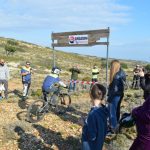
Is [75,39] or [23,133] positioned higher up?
[75,39]

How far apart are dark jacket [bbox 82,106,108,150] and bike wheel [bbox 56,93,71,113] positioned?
6.40 metres

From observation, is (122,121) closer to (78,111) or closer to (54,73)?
(54,73)

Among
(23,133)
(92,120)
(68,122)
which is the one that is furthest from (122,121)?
(68,122)

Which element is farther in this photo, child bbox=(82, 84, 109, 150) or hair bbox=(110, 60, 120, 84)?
hair bbox=(110, 60, 120, 84)

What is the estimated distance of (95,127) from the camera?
544 centimetres

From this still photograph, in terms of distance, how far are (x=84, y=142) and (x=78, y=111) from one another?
719 cm

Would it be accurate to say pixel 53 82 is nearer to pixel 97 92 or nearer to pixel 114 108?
pixel 114 108

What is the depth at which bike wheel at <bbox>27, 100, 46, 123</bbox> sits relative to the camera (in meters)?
11.1

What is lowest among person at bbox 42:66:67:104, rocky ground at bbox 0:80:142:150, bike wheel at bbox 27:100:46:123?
rocky ground at bbox 0:80:142:150

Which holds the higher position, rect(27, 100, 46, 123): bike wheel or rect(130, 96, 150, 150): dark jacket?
rect(130, 96, 150, 150): dark jacket

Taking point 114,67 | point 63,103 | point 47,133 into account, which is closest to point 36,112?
point 47,133

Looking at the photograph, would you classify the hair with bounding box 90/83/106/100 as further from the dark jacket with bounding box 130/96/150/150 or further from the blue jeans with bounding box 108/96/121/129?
the blue jeans with bounding box 108/96/121/129

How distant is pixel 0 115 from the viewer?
39.5ft

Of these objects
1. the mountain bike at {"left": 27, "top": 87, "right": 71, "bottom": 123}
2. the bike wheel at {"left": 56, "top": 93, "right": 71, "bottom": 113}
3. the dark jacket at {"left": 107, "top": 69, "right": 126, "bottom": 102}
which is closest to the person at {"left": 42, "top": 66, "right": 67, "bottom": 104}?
the mountain bike at {"left": 27, "top": 87, "right": 71, "bottom": 123}
